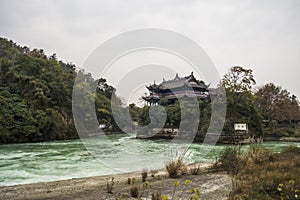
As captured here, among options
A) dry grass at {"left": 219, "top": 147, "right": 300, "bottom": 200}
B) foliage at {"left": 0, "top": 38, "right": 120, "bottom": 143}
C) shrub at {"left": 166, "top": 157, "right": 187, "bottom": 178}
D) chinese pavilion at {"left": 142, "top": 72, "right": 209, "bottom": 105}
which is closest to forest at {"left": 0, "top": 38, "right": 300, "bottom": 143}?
foliage at {"left": 0, "top": 38, "right": 120, "bottom": 143}

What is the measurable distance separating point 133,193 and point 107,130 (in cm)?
3247

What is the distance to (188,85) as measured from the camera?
27844mm

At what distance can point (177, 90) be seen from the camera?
2912 cm

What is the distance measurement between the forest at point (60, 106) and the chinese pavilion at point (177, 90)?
1.73 m

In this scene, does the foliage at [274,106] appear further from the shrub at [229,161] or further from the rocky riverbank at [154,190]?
the rocky riverbank at [154,190]

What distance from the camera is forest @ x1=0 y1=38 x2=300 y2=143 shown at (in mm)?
22891

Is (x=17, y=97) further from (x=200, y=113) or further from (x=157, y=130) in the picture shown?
(x=200, y=113)

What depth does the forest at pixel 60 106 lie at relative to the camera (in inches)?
901

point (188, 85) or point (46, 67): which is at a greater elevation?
point (46, 67)

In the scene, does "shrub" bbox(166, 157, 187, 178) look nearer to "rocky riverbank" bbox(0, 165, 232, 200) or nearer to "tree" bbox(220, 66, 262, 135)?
"rocky riverbank" bbox(0, 165, 232, 200)

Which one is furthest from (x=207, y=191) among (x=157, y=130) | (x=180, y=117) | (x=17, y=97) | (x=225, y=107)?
(x=17, y=97)

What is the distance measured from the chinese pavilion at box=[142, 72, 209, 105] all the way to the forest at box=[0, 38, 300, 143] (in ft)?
5.67

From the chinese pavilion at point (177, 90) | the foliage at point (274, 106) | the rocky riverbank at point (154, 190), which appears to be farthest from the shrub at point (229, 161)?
the foliage at point (274, 106)

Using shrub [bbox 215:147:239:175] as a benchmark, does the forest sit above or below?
above
